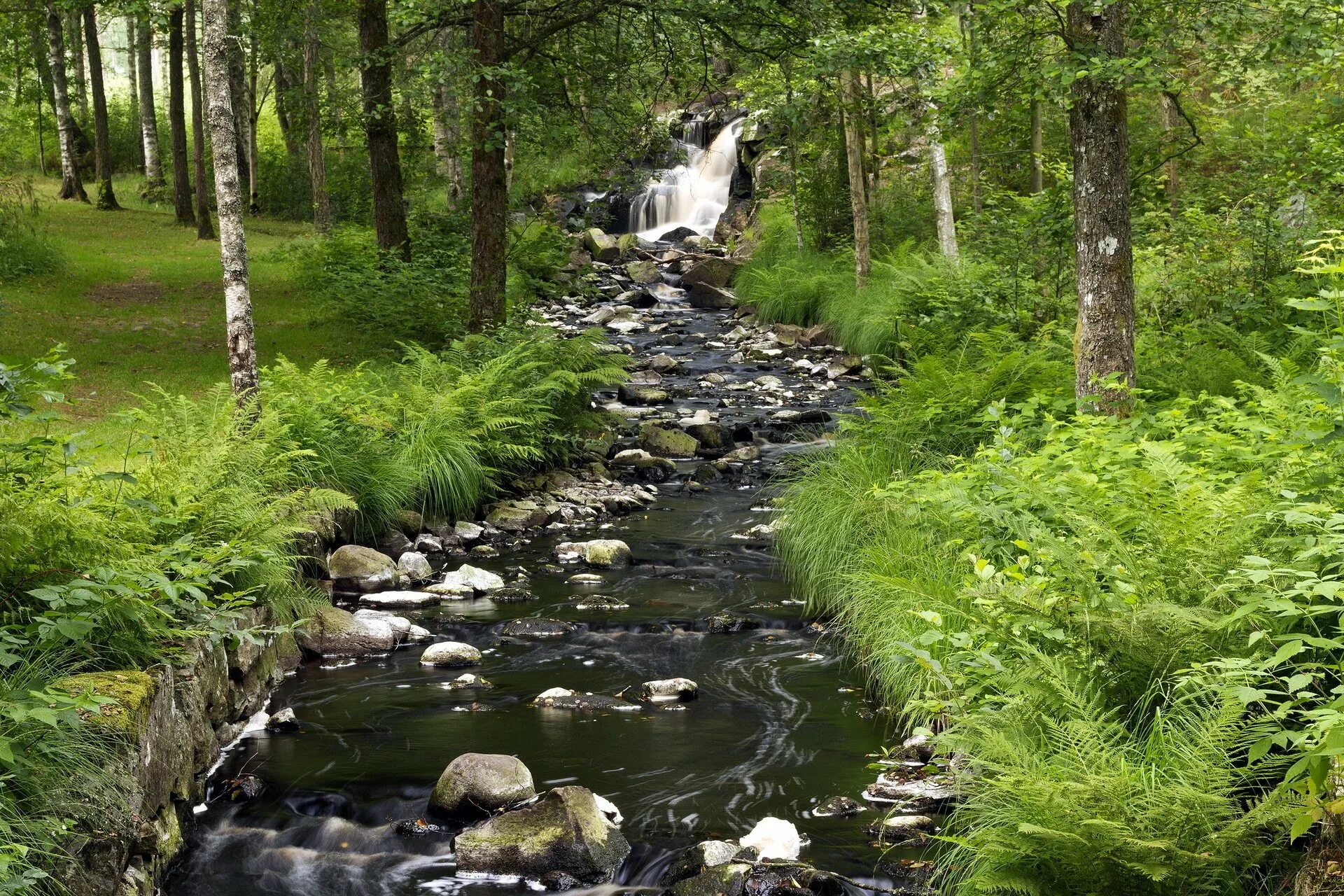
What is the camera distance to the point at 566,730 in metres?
6.48

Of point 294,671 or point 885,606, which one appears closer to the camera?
point 885,606

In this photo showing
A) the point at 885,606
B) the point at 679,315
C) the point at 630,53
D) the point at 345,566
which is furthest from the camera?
the point at 679,315

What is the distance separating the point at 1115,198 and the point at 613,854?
5.49m

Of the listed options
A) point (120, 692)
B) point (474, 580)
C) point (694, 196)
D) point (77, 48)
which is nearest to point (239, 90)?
point (77, 48)

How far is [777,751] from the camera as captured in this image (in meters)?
6.12

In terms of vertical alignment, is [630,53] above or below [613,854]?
above

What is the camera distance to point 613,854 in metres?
4.97

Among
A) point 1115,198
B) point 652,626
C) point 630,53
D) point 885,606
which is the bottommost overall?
point 652,626

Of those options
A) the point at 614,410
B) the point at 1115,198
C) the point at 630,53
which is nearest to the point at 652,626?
the point at 1115,198

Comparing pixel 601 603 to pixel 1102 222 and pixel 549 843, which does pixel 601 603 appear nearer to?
pixel 549 843

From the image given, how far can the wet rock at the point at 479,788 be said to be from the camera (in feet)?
17.7

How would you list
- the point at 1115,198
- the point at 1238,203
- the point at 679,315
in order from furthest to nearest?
the point at 679,315 < the point at 1238,203 < the point at 1115,198

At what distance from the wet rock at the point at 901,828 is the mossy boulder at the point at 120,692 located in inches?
135

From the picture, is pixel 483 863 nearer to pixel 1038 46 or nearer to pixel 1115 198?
pixel 1115 198
